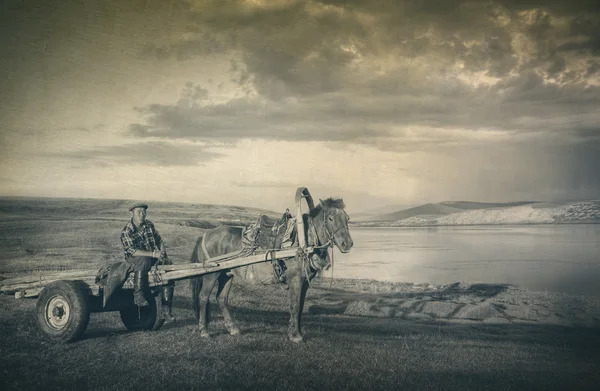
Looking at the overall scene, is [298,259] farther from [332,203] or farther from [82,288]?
[82,288]

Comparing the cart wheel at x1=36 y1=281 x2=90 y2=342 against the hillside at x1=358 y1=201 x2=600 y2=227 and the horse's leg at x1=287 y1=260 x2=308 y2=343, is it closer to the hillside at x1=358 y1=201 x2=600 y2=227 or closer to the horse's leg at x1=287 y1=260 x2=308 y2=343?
the horse's leg at x1=287 y1=260 x2=308 y2=343

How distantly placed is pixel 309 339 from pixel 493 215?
874 cm

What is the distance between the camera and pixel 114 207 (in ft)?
38.8

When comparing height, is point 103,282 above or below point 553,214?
below

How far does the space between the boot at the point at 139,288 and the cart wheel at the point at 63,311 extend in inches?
24.8

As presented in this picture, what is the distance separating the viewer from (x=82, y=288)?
6141mm

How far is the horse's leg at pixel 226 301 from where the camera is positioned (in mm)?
6833

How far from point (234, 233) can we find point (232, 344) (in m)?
1.76

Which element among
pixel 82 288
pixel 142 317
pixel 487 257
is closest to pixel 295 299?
pixel 142 317

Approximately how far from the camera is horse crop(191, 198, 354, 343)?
6445 mm

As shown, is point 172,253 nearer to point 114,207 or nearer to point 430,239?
point 114,207

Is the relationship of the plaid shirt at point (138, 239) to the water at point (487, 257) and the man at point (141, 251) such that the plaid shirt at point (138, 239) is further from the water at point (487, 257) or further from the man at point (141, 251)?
the water at point (487, 257)

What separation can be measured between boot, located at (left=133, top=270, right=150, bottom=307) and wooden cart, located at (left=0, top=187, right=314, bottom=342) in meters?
0.19

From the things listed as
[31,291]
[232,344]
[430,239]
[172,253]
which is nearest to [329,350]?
[232,344]
